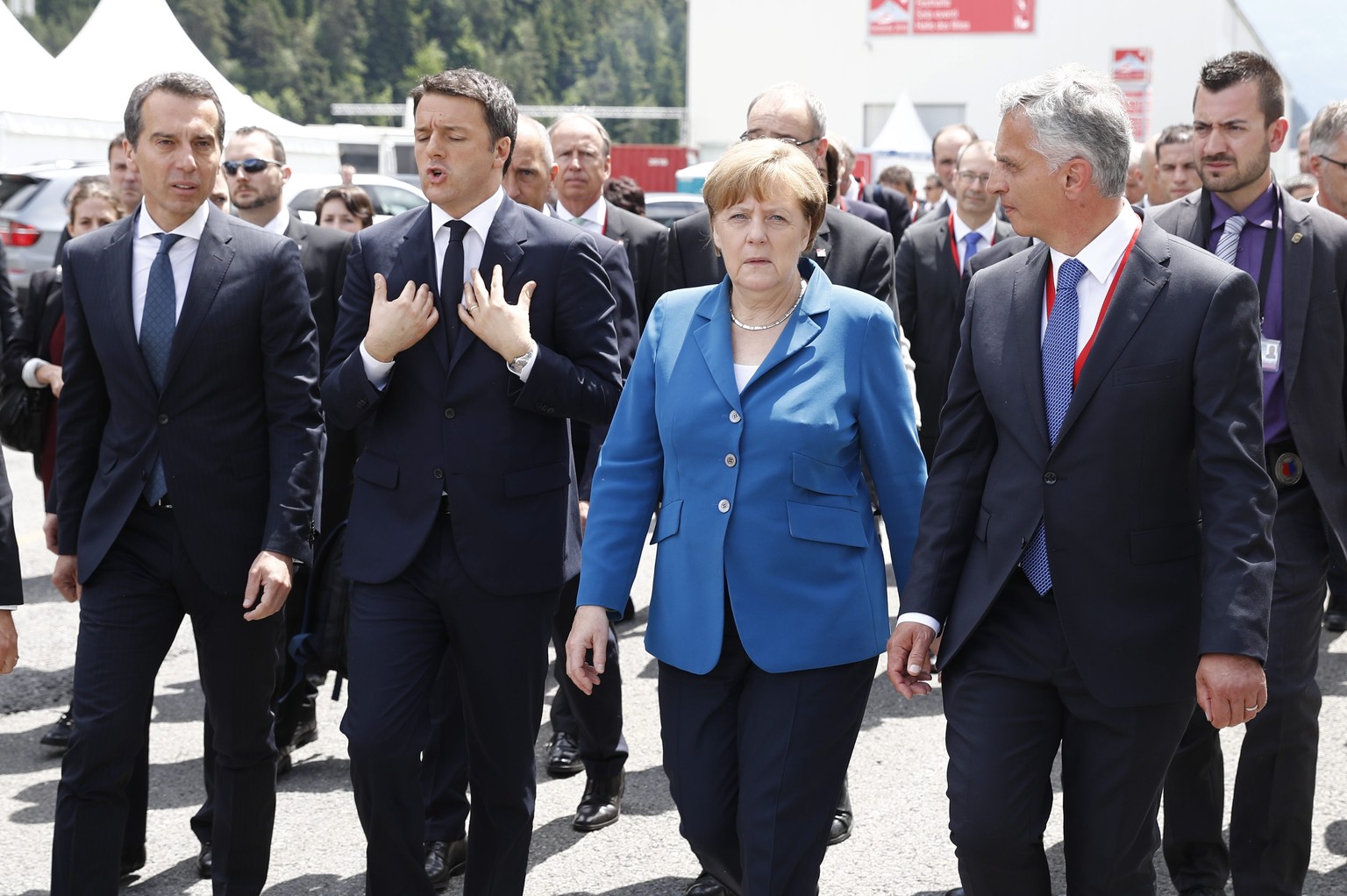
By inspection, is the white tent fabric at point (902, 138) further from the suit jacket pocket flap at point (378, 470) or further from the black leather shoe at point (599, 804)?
the suit jacket pocket flap at point (378, 470)

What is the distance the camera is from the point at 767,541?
3.55 meters

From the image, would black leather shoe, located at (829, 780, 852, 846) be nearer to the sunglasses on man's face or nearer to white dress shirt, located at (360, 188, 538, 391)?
white dress shirt, located at (360, 188, 538, 391)

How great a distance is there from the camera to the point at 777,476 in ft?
11.7

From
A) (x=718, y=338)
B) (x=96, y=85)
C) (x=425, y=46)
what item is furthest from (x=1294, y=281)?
(x=425, y=46)

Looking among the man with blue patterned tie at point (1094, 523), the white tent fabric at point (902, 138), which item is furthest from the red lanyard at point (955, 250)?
the white tent fabric at point (902, 138)

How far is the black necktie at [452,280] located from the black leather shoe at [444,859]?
169cm

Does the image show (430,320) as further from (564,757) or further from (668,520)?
(564,757)

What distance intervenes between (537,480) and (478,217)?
2.34 feet

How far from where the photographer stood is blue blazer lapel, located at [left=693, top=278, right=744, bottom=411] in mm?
3602

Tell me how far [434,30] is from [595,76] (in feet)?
48.6

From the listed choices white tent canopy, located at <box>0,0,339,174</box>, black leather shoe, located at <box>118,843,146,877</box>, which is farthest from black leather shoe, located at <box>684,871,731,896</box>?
white tent canopy, located at <box>0,0,339,174</box>

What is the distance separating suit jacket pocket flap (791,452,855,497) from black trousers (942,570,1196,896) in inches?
18.1

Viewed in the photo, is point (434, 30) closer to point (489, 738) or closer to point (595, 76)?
point (595, 76)

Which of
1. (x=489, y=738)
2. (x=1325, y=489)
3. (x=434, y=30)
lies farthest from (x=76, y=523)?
(x=434, y=30)
